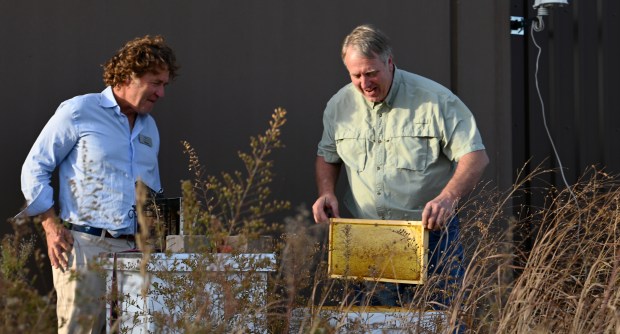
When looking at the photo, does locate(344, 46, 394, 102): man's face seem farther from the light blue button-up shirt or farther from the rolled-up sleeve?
the rolled-up sleeve

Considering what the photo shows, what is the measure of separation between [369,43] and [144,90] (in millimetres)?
1087

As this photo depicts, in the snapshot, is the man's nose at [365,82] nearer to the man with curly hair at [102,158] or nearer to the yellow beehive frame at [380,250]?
the yellow beehive frame at [380,250]

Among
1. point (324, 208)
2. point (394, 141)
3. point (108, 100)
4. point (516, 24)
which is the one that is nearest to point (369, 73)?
point (394, 141)

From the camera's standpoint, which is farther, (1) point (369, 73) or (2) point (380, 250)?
(1) point (369, 73)

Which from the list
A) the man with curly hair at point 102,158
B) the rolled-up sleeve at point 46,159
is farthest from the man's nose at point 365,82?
the rolled-up sleeve at point 46,159

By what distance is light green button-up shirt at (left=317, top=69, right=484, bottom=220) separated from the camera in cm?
470

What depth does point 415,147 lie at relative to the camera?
4.71 meters

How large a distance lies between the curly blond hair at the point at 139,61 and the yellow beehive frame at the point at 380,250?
1.17 metres

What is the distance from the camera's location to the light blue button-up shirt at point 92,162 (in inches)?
172

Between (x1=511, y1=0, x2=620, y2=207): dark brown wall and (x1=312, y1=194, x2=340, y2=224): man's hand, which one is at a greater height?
(x1=511, y1=0, x2=620, y2=207): dark brown wall

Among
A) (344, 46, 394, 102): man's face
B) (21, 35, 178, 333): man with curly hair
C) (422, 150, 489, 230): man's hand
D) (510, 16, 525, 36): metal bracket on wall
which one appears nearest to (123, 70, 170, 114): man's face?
(21, 35, 178, 333): man with curly hair

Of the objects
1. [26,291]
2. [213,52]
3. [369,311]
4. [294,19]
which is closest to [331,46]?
[294,19]

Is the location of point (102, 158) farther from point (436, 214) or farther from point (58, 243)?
point (436, 214)

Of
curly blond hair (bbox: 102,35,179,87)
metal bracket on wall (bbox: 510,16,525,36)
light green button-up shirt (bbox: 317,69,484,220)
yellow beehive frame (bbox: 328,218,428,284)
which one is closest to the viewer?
yellow beehive frame (bbox: 328,218,428,284)
